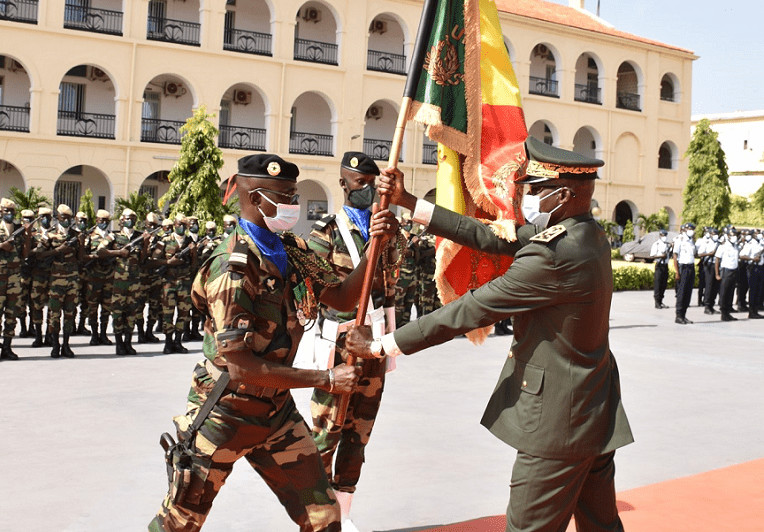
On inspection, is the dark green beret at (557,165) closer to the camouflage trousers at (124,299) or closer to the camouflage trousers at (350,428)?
the camouflage trousers at (350,428)

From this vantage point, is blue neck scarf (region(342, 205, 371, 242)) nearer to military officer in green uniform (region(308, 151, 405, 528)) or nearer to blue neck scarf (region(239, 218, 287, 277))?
military officer in green uniform (region(308, 151, 405, 528))

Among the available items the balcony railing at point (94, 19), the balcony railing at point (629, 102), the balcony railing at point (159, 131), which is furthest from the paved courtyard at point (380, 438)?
the balcony railing at point (629, 102)

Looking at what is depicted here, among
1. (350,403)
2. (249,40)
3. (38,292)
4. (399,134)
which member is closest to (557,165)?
(399,134)

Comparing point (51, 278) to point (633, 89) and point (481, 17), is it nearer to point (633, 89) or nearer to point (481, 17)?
point (481, 17)

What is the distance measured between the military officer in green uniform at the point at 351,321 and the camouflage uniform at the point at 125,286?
6920mm

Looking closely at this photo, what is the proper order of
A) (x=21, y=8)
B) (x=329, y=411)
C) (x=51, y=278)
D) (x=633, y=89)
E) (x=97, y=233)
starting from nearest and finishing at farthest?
(x=329, y=411), (x=51, y=278), (x=97, y=233), (x=21, y=8), (x=633, y=89)

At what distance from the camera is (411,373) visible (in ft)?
34.1

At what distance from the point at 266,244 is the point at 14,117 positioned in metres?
25.7

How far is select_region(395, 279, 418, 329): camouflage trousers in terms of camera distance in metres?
14.4

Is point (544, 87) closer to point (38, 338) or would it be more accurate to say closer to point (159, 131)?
point (159, 131)

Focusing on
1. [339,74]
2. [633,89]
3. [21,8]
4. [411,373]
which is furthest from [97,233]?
[633,89]

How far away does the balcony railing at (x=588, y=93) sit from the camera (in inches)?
1470

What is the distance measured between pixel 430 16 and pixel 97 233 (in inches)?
347

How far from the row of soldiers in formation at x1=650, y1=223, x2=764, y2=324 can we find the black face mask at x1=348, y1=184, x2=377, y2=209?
1370 centimetres
